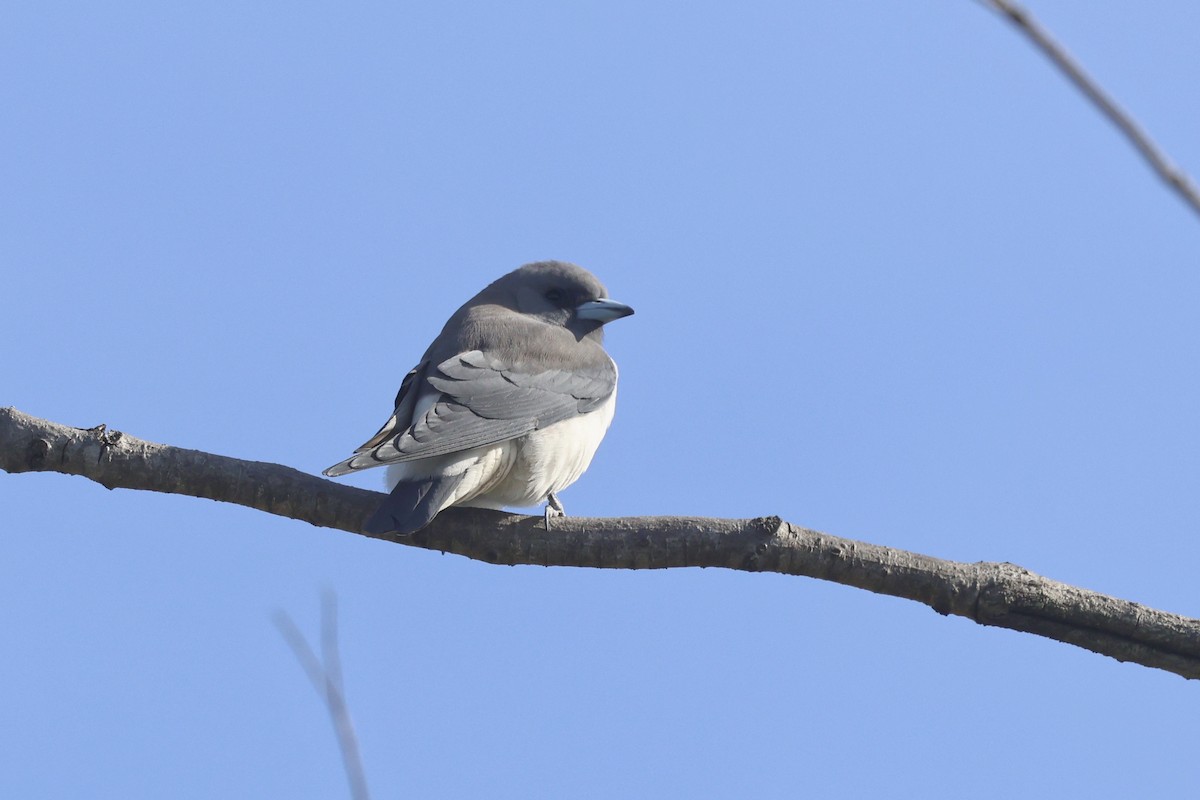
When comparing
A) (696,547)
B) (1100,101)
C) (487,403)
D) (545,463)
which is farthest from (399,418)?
(1100,101)

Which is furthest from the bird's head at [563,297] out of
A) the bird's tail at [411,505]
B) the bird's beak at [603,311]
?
the bird's tail at [411,505]

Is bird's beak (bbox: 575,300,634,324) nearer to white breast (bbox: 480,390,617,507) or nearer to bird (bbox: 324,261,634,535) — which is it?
bird (bbox: 324,261,634,535)

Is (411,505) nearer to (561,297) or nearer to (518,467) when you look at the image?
(518,467)

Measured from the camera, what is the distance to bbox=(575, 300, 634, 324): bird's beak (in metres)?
7.48

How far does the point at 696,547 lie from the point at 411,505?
118 cm

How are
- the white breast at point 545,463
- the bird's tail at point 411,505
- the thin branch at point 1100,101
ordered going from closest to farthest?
the thin branch at point 1100,101 → the bird's tail at point 411,505 → the white breast at point 545,463

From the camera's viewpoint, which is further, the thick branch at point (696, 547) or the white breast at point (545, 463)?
the white breast at point (545, 463)

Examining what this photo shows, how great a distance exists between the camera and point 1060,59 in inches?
54.0

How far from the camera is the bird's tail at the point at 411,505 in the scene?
486cm

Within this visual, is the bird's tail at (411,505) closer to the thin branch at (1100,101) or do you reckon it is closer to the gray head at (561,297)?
the gray head at (561,297)

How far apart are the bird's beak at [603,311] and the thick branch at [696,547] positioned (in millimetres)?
2613

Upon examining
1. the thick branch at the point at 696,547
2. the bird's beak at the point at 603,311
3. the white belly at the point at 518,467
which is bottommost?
the thick branch at the point at 696,547

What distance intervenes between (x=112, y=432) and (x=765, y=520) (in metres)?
2.60

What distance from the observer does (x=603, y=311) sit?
7512 millimetres
